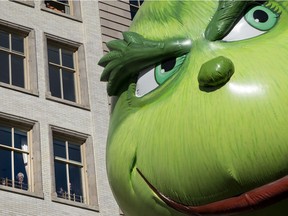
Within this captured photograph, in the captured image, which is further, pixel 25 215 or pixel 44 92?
pixel 44 92

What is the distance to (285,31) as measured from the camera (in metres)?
5.50

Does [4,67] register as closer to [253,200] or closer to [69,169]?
[69,169]

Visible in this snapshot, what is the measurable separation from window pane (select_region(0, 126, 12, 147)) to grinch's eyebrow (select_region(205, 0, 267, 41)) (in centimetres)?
1131

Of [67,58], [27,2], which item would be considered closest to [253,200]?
[67,58]

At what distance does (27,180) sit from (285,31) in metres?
11.2

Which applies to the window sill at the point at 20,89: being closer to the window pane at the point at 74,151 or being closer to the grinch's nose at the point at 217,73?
the window pane at the point at 74,151

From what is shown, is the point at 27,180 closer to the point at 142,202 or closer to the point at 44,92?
the point at 44,92

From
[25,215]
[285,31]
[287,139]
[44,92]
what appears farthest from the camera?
[44,92]

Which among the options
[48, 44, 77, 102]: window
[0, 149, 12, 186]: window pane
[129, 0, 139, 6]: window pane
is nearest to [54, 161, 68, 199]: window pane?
[0, 149, 12, 186]: window pane

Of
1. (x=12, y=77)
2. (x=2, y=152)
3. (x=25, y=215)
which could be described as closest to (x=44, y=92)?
(x=12, y=77)

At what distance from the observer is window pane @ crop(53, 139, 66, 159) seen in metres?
17.0

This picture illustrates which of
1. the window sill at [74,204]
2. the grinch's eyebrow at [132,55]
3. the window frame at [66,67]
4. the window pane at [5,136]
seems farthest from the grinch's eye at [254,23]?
the window frame at [66,67]

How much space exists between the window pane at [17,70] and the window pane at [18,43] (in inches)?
10.4

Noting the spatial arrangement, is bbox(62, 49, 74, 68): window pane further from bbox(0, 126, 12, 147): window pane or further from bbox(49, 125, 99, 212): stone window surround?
bbox(0, 126, 12, 147): window pane
